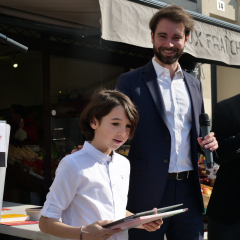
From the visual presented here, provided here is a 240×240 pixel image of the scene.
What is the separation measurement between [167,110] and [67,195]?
2.80 ft

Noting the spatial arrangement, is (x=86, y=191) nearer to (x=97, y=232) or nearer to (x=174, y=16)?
(x=97, y=232)

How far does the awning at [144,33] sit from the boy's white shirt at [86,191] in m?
1.67

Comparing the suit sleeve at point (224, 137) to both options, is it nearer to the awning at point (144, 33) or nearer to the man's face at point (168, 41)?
the man's face at point (168, 41)

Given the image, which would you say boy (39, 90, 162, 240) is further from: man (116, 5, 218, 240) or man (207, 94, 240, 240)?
man (207, 94, 240, 240)

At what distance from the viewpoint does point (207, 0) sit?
6699 mm

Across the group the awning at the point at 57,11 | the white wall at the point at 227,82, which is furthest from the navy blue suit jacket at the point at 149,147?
the white wall at the point at 227,82

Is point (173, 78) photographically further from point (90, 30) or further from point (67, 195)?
point (90, 30)

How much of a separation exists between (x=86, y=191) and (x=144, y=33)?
2.22 m

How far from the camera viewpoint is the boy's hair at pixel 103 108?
1.78 m

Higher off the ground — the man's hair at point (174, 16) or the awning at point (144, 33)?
the awning at point (144, 33)

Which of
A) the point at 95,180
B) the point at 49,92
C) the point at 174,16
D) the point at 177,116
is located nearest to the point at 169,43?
the point at 174,16

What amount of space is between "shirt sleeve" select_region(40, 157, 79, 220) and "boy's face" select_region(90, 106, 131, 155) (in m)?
0.22

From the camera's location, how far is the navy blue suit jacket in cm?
210

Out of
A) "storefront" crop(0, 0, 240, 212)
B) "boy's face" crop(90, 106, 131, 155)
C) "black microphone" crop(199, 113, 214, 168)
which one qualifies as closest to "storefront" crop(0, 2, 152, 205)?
"storefront" crop(0, 0, 240, 212)
